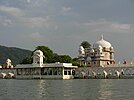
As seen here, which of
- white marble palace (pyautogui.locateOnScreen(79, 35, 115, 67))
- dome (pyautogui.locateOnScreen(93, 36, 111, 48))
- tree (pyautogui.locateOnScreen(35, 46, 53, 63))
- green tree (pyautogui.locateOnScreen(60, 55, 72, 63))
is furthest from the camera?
dome (pyautogui.locateOnScreen(93, 36, 111, 48))

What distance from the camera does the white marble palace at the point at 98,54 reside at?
104562 millimetres

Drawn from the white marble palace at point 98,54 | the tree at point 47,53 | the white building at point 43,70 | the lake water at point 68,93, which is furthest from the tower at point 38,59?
the lake water at point 68,93

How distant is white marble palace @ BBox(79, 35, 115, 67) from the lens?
104562mm

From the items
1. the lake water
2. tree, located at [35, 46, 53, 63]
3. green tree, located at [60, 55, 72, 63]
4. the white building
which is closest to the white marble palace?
green tree, located at [60, 55, 72, 63]

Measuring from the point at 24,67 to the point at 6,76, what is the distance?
860 centimetres

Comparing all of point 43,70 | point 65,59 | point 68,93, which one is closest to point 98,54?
point 65,59

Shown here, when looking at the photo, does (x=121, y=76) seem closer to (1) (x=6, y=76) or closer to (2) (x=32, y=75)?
(2) (x=32, y=75)

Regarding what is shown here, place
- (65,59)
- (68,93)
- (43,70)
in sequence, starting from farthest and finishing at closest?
(65,59) → (43,70) → (68,93)

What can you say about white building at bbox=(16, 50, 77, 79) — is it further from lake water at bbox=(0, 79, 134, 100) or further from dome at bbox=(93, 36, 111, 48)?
lake water at bbox=(0, 79, 134, 100)

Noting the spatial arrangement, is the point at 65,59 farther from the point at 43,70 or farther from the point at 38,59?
the point at 38,59

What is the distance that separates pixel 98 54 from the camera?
342ft

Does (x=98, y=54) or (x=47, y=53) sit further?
(x=98, y=54)

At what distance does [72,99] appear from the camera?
26562 mm

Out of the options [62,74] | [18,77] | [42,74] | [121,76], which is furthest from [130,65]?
[18,77]
